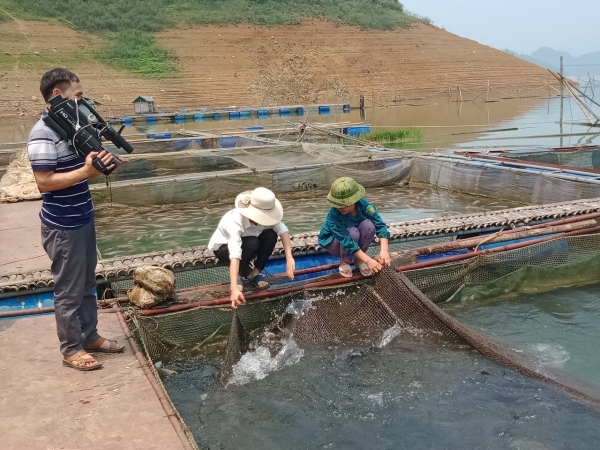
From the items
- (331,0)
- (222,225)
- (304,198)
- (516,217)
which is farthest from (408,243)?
(331,0)

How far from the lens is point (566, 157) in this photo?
1118 centimetres

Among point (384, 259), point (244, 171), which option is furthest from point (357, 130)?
point (384, 259)

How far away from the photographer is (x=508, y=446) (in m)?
3.15

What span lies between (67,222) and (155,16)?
44145 millimetres

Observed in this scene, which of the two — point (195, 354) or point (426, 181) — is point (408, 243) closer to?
point (195, 354)

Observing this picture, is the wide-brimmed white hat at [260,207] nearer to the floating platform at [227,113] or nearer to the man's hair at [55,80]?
the man's hair at [55,80]

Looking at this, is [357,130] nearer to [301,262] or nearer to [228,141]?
[228,141]

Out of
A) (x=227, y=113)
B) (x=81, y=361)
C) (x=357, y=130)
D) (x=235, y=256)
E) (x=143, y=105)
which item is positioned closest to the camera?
(x=81, y=361)

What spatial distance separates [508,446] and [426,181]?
8120 mm

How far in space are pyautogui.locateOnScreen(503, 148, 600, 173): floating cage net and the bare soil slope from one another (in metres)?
24.2

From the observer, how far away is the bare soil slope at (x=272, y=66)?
3412cm

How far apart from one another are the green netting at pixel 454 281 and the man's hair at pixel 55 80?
1682 mm

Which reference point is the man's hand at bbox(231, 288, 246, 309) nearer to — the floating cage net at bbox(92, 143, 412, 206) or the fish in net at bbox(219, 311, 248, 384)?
the fish in net at bbox(219, 311, 248, 384)

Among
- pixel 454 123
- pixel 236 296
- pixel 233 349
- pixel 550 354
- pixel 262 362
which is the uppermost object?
pixel 454 123
